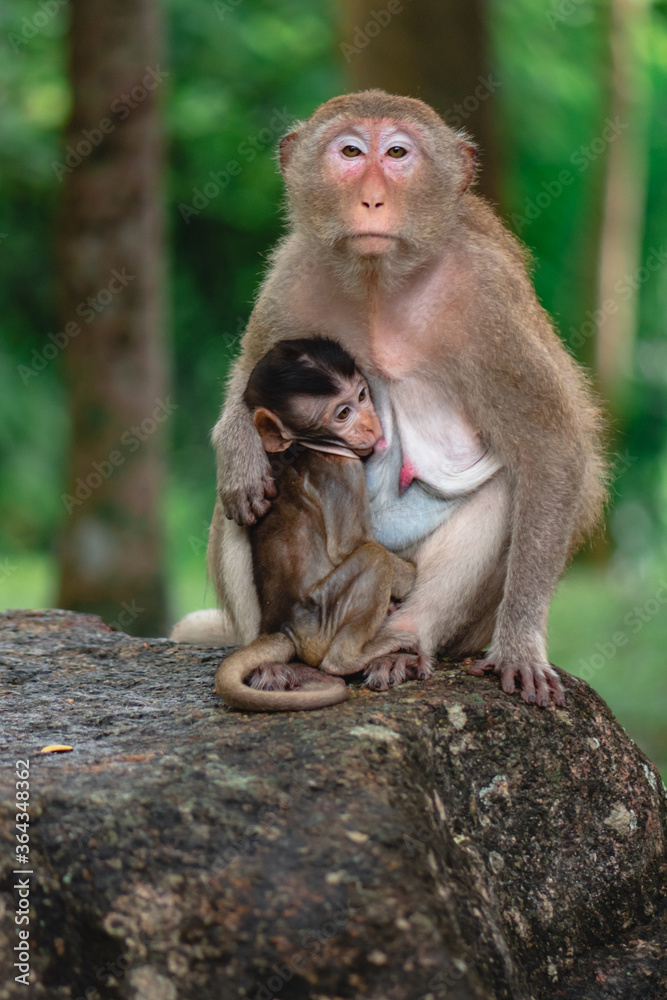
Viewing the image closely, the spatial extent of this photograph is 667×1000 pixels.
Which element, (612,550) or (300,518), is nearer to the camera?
(300,518)

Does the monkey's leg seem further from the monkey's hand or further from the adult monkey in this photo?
the monkey's hand

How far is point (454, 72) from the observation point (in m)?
8.09

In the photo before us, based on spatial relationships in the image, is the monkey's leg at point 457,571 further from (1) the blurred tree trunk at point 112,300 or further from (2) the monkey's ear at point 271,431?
(1) the blurred tree trunk at point 112,300

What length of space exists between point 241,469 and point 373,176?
3.72ft

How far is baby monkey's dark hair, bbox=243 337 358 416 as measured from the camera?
402 cm

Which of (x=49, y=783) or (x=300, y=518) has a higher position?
(x=300, y=518)

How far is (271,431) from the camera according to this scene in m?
4.20

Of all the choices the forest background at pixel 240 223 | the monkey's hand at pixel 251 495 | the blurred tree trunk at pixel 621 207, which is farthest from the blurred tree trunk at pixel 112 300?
the blurred tree trunk at pixel 621 207

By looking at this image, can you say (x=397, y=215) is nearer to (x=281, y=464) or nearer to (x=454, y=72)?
(x=281, y=464)

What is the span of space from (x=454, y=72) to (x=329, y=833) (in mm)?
6671

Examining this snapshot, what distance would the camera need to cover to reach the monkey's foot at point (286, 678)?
3.65 meters

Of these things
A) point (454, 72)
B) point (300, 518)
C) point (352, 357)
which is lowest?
point (300, 518)

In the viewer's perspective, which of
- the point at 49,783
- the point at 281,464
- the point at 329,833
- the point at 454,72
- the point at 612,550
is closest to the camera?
the point at 329,833

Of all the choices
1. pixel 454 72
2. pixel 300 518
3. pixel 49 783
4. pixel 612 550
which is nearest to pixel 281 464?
pixel 300 518
